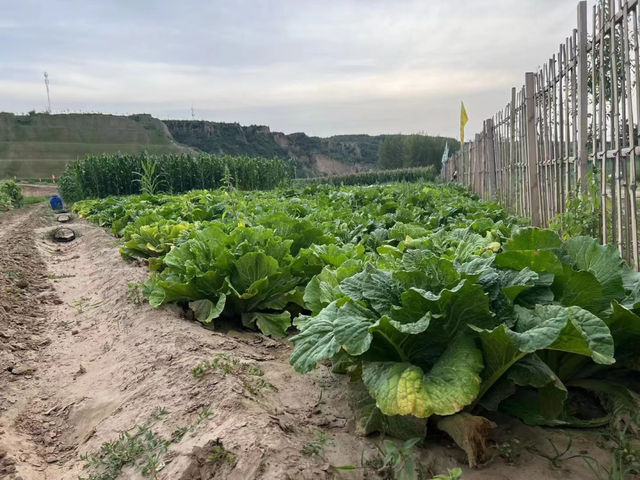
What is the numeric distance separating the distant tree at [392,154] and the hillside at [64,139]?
107 feet

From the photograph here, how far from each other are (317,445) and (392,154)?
2856 inches

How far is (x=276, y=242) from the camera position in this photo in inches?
150

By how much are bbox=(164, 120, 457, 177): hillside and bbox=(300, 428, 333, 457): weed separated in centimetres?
8565

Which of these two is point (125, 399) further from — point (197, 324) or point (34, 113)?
point (34, 113)

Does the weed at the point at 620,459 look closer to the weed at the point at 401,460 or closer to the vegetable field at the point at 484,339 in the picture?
the vegetable field at the point at 484,339

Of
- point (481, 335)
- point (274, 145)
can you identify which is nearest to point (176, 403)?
point (481, 335)

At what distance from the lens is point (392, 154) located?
2852 inches

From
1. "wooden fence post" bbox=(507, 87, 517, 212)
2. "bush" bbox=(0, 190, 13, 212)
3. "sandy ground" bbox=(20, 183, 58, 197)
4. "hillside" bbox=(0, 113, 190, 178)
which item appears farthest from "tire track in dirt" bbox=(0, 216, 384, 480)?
"hillside" bbox=(0, 113, 190, 178)

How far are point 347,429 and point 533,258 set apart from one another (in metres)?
1.10

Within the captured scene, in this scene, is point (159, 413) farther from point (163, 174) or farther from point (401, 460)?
point (163, 174)

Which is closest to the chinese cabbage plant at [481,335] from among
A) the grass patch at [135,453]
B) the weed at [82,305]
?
the grass patch at [135,453]

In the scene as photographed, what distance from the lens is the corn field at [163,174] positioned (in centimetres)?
2023

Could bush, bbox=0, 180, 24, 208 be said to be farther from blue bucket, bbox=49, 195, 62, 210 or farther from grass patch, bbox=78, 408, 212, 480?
grass patch, bbox=78, 408, 212, 480

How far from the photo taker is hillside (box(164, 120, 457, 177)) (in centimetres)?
9106
